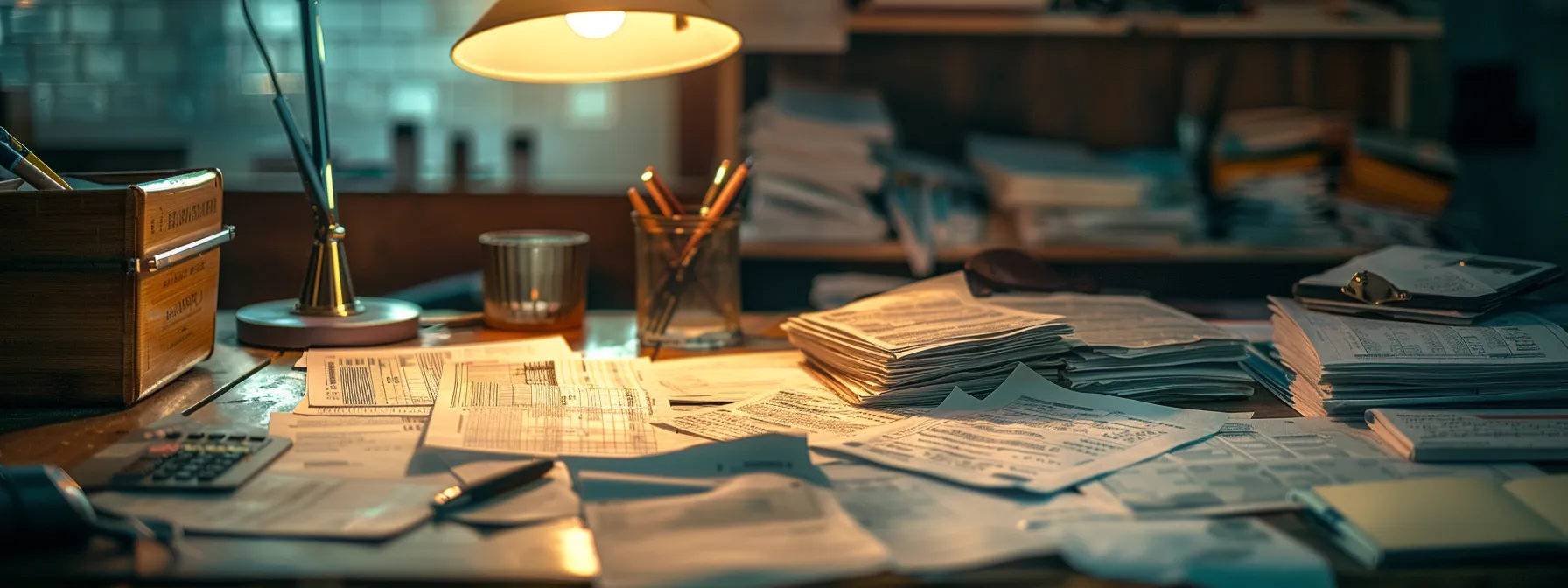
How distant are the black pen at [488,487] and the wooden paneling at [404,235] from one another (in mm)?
1864

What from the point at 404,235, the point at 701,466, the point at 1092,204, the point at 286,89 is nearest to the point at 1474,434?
the point at 701,466

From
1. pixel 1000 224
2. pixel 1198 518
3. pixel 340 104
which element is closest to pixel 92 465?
pixel 1198 518

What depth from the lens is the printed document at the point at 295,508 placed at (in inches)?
26.6

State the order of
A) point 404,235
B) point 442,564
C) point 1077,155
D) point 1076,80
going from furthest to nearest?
→ point 404,235 → point 1076,80 → point 1077,155 → point 442,564

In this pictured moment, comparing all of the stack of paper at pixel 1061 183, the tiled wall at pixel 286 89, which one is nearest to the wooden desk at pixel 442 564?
the stack of paper at pixel 1061 183

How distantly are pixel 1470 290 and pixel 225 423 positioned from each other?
1.06 m

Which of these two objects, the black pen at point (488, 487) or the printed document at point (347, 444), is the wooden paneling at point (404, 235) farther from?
the black pen at point (488, 487)

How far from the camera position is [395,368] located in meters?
1.13

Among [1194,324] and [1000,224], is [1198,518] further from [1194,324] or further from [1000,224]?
[1000,224]

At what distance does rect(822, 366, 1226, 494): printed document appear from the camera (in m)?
0.80

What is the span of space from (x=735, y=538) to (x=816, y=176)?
1.48 m

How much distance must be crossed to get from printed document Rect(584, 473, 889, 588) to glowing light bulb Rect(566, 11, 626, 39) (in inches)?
24.7

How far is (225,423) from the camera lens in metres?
Result: 0.93

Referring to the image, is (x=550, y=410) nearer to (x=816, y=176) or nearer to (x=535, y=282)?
(x=535, y=282)
